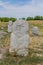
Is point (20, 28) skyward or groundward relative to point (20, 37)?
skyward

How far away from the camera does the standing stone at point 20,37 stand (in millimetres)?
11539

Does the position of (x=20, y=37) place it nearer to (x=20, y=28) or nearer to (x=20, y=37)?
(x=20, y=37)

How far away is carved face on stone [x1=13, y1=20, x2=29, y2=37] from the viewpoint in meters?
11.5

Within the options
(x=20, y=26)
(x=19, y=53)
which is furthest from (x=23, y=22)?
(x=19, y=53)

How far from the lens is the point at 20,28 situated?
38.2 feet

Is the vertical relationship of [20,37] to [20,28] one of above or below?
below

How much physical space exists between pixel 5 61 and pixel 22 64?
0.83m

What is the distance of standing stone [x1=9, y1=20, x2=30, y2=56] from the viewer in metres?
11.5

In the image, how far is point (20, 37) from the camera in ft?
38.3

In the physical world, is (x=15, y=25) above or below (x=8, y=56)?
above

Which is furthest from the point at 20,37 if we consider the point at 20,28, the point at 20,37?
the point at 20,28

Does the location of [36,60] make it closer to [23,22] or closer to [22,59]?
[22,59]

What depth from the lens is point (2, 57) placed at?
11.2 metres

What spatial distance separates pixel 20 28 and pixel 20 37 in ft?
1.36
